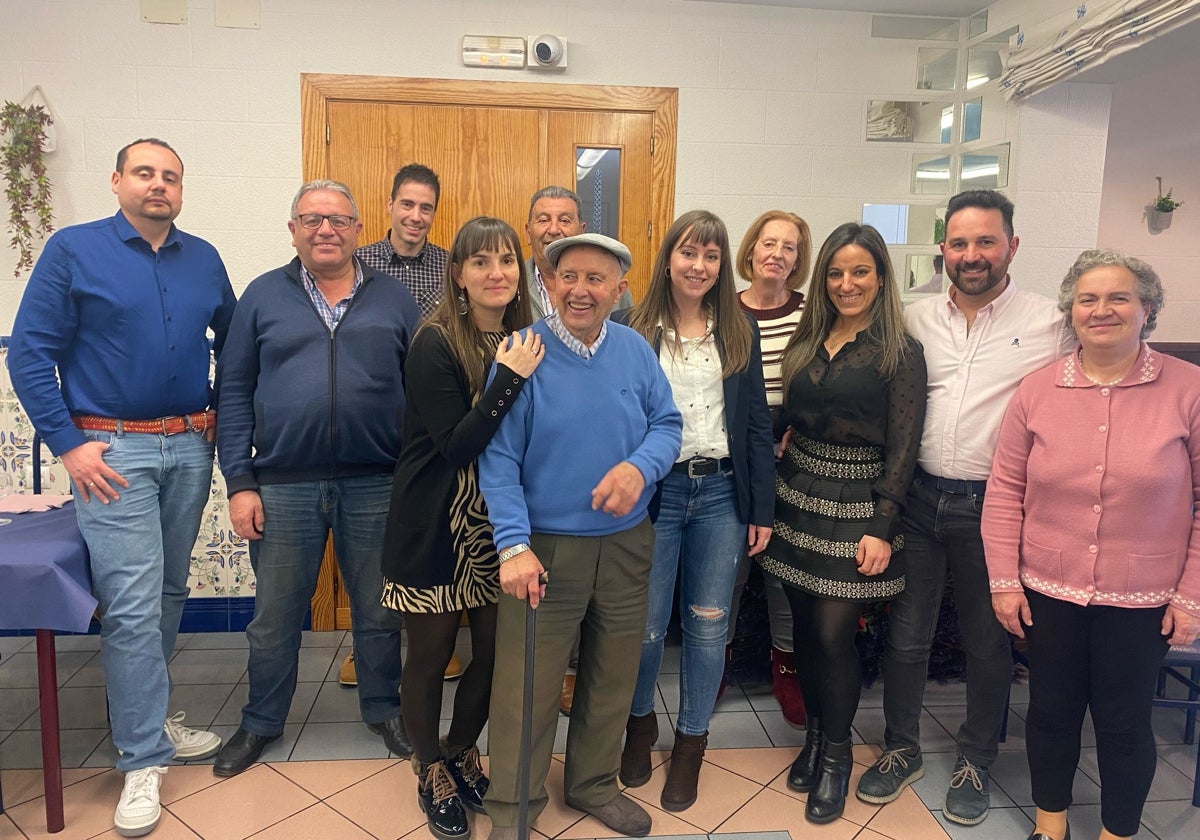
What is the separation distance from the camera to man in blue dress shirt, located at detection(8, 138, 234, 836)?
2082mm

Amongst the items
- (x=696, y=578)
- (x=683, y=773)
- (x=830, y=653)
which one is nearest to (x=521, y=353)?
(x=696, y=578)

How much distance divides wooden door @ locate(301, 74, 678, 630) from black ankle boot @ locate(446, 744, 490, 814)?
57.1 inches

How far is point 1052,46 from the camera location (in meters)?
3.04

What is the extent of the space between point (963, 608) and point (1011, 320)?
0.79 meters

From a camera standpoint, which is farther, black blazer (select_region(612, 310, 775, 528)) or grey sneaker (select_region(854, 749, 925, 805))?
grey sneaker (select_region(854, 749, 925, 805))

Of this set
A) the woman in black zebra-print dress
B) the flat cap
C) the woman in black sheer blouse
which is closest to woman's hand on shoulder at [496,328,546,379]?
the woman in black zebra-print dress

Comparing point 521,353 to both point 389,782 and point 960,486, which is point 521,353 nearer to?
point 960,486

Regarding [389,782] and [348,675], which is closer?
[389,782]

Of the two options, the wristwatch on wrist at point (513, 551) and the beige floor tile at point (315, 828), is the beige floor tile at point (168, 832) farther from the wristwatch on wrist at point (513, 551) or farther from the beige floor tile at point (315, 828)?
the wristwatch on wrist at point (513, 551)

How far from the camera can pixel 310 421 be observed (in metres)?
2.21

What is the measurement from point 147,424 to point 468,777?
128 centimetres

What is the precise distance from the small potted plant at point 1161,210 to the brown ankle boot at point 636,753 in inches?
154

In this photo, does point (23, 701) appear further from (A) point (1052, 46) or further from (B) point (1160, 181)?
(B) point (1160, 181)

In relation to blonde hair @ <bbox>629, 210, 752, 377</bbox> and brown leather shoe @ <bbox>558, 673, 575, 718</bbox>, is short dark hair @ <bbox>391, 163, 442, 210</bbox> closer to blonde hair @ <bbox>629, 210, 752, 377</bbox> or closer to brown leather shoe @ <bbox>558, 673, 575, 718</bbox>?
blonde hair @ <bbox>629, 210, 752, 377</bbox>
